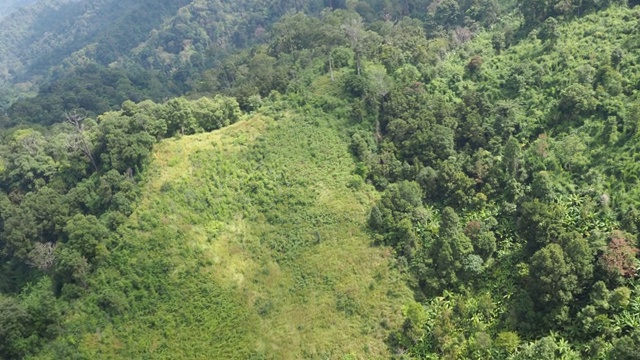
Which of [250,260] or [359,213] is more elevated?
[359,213]

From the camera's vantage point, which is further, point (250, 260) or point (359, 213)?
point (359, 213)

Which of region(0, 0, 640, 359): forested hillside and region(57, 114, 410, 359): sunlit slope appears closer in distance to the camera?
region(0, 0, 640, 359): forested hillside

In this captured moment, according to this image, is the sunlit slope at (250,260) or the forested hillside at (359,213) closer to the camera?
the forested hillside at (359,213)

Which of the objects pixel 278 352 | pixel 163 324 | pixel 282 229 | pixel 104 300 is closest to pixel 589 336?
pixel 278 352

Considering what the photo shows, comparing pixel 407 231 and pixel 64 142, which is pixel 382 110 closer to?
pixel 407 231
